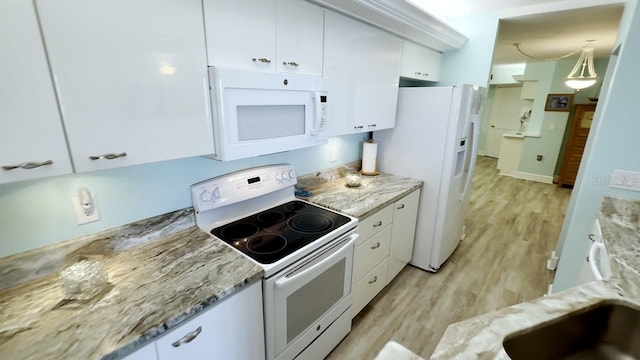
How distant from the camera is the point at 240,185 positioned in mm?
1686

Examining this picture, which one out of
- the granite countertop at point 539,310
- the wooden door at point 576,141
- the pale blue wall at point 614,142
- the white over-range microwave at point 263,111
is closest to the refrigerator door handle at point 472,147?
the pale blue wall at point 614,142

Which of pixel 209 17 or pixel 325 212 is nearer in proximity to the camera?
pixel 209 17

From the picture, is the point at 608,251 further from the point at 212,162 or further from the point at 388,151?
the point at 212,162

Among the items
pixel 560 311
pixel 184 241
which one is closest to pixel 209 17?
pixel 184 241

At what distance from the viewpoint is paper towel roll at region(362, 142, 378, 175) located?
103 inches

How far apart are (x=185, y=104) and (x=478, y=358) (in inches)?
50.4

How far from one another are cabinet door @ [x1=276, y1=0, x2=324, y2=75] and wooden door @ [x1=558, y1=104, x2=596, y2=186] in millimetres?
5805

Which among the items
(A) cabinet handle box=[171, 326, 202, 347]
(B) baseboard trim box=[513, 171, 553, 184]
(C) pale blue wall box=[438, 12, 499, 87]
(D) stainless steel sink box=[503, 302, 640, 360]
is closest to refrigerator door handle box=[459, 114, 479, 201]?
(C) pale blue wall box=[438, 12, 499, 87]

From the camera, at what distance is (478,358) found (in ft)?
2.22

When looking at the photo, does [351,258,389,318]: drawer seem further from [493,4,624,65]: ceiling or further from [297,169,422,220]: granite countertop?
[493,4,624,65]: ceiling

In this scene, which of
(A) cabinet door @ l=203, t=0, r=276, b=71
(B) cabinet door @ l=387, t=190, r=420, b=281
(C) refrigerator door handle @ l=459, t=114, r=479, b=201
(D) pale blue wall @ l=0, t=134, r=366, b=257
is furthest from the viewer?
(C) refrigerator door handle @ l=459, t=114, r=479, b=201

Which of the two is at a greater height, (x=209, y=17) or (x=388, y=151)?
(x=209, y=17)

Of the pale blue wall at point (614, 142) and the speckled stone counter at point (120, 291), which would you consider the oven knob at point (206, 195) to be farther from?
the pale blue wall at point (614, 142)

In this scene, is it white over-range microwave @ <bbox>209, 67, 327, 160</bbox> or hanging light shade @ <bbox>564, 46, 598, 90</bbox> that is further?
hanging light shade @ <bbox>564, 46, 598, 90</bbox>
